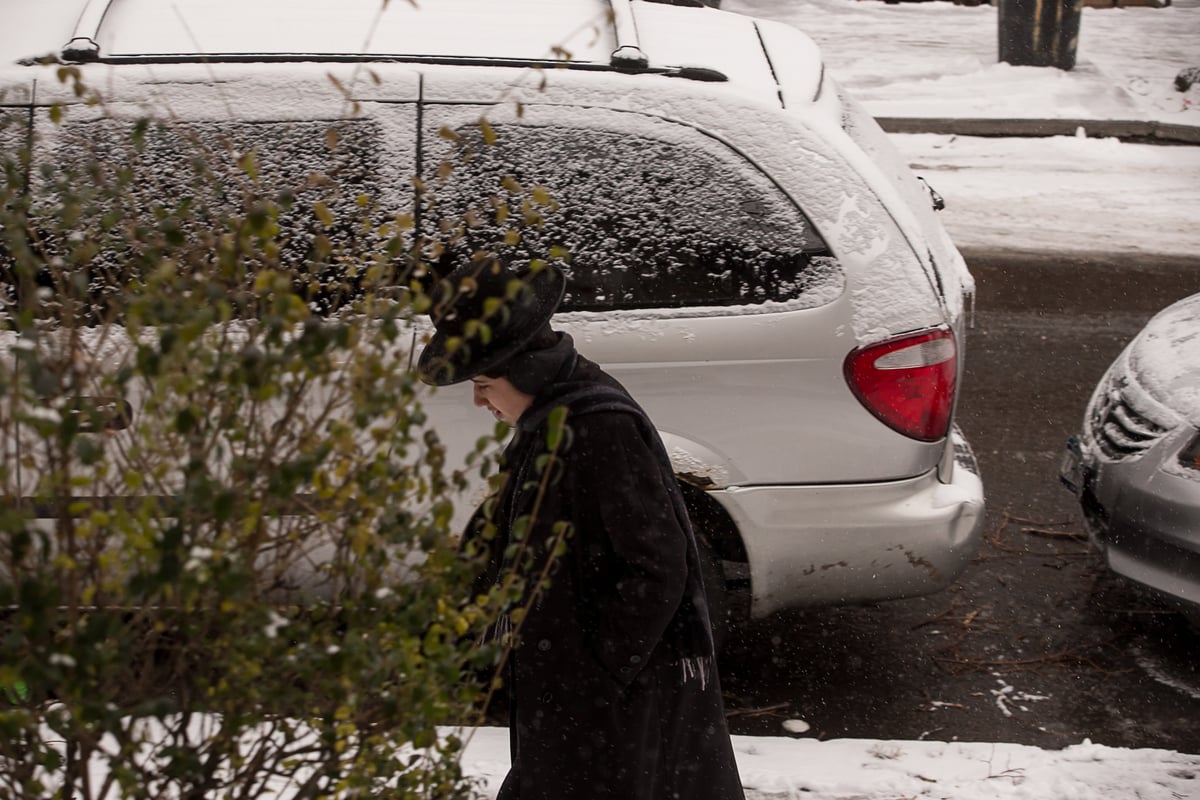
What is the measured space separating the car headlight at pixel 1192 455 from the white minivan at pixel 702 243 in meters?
0.78

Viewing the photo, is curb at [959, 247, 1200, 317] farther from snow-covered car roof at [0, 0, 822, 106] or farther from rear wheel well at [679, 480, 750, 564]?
rear wheel well at [679, 480, 750, 564]

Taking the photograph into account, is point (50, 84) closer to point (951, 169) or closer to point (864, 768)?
point (864, 768)

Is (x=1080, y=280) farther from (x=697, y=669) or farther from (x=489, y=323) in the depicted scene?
(x=489, y=323)

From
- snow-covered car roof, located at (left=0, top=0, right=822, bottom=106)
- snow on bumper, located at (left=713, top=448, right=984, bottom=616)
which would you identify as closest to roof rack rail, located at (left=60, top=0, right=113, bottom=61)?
snow-covered car roof, located at (left=0, top=0, right=822, bottom=106)

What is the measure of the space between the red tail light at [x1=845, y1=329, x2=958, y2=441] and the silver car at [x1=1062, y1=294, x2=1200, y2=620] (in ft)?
2.85

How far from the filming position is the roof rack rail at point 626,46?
12.2ft

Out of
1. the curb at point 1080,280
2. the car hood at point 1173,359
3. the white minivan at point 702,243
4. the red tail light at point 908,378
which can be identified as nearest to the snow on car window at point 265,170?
the white minivan at point 702,243

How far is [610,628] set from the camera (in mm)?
2344

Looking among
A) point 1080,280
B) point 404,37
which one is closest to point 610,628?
point 404,37

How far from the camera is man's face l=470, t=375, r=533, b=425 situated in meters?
2.38

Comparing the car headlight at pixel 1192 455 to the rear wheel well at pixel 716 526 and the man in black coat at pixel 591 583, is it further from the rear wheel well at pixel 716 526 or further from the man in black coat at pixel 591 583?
the man in black coat at pixel 591 583

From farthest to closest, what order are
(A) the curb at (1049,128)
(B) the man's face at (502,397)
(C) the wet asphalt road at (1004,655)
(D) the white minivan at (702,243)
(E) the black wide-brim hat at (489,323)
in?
(A) the curb at (1049,128) → (C) the wet asphalt road at (1004,655) → (D) the white minivan at (702,243) → (B) the man's face at (502,397) → (E) the black wide-brim hat at (489,323)

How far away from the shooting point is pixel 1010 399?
21.1ft

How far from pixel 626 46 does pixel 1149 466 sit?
2009mm
